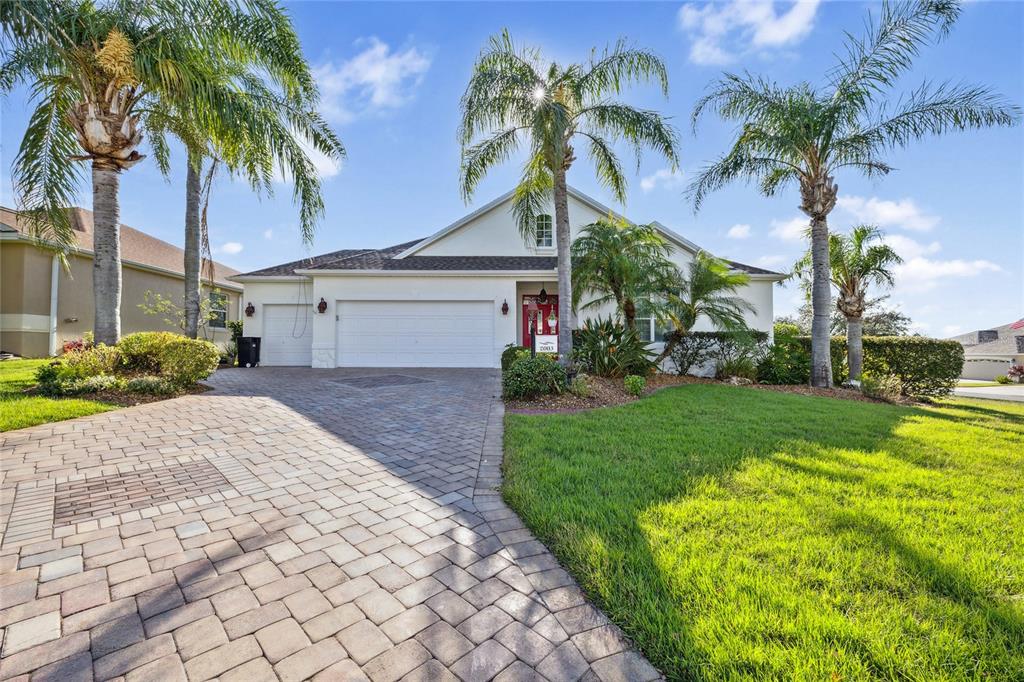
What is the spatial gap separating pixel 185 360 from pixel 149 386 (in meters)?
0.91

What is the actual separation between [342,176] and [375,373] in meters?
5.25

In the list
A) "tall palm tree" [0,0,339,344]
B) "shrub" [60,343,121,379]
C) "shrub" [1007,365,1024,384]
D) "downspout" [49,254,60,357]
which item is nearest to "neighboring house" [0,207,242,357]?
"downspout" [49,254,60,357]

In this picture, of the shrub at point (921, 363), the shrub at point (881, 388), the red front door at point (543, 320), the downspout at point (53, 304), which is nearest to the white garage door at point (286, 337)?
the downspout at point (53, 304)

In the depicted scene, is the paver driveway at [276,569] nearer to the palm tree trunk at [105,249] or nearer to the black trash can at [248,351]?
the palm tree trunk at [105,249]

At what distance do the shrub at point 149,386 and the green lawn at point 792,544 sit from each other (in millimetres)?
6655

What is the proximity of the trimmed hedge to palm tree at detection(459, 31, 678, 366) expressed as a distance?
6.74m

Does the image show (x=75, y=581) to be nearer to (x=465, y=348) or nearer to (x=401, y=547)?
(x=401, y=547)

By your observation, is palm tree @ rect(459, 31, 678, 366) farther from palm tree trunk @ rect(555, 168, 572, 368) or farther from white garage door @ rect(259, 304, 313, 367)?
white garage door @ rect(259, 304, 313, 367)

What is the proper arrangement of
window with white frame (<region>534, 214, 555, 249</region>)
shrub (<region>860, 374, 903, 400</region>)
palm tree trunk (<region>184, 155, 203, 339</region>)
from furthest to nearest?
window with white frame (<region>534, 214, 555, 249</region>)
palm tree trunk (<region>184, 155, 203, 339</region>)
shrub (<region>860, 374, 903, 400</region>)

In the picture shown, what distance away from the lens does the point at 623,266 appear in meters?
9.83

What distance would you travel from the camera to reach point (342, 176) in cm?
956

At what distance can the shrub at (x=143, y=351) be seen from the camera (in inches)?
302

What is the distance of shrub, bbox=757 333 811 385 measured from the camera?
10.8 meters

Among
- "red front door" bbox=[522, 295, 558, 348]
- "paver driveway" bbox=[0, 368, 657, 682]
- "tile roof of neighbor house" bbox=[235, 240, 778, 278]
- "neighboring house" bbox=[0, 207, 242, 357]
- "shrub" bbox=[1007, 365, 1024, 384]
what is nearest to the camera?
"paver driveway" bbox=[0, 368, 657, 682]
